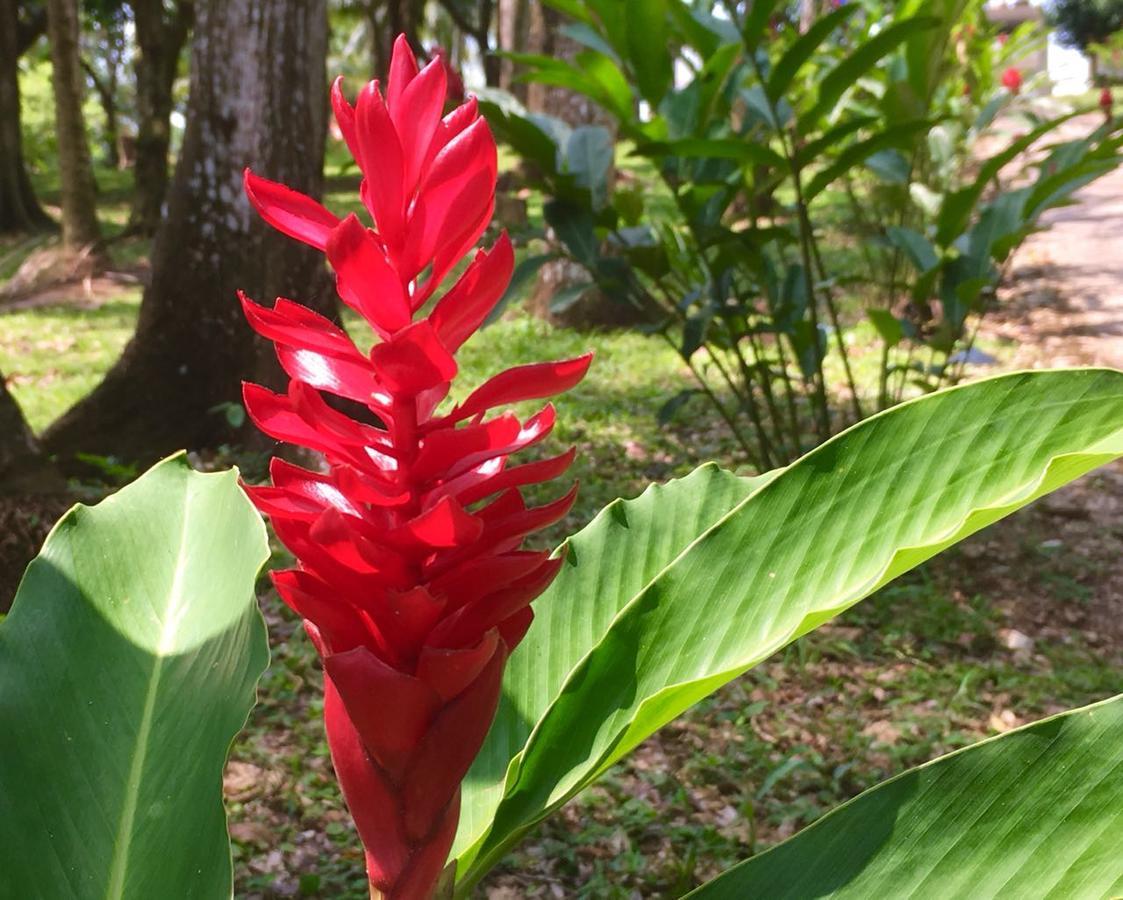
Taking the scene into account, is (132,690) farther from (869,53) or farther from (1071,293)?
(1071,293)

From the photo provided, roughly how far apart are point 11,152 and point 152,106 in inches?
82.2

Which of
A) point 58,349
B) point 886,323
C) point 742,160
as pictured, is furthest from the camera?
point 58,349

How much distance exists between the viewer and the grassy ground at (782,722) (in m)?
2.14

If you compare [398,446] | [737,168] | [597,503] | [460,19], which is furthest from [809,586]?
[460,19]

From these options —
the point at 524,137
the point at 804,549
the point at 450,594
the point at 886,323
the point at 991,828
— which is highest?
the point at 524,137

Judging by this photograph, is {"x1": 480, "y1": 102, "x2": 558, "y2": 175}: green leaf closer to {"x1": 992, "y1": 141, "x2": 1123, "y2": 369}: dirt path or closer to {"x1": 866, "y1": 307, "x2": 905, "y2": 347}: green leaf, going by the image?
{"x1": 866, "y1": 307, "x2": 905, "y2": 347}: green leaf

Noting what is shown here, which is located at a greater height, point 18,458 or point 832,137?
point 832,137

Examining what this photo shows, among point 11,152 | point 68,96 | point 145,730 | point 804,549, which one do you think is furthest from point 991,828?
point 11,152

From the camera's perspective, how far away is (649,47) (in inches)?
95.5

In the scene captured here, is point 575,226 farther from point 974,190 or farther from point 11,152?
point 11,152

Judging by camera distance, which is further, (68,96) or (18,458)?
(68,96)

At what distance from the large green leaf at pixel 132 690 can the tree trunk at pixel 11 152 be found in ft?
44.0

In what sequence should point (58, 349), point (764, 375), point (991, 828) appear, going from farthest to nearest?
point (58, 349) → point (764, 375) → point (991, 828)

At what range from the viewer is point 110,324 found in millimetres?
7508
